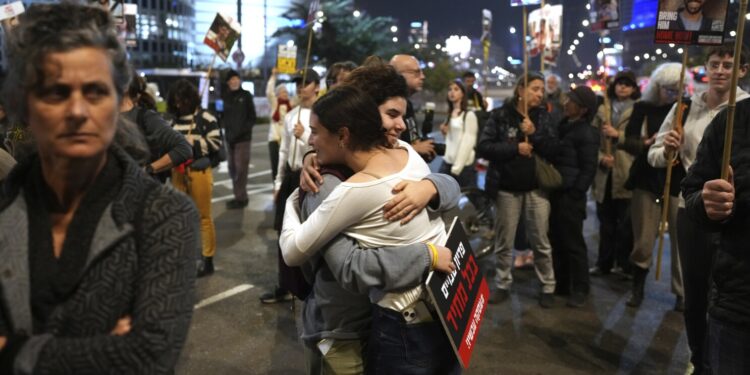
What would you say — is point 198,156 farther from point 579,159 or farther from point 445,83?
point 445,83

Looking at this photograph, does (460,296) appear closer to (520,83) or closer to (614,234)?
(520,83)

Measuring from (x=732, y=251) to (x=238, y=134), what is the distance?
812 cm

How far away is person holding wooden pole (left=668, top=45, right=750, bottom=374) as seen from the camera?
3.78 meters

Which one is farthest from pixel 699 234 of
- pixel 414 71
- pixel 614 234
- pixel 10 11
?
pixel 10 11

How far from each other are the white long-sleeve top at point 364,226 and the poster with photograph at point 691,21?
1935mm

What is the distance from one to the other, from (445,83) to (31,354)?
48.6 m

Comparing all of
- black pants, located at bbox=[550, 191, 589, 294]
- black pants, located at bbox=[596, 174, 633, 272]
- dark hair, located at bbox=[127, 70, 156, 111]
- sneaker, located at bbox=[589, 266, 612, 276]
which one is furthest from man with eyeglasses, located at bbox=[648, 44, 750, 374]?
dark hair, located at bbox=[127, 70, 156, 111]

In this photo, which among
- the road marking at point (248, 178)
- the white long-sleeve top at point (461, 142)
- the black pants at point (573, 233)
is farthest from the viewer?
the road marking at point (248, 178)

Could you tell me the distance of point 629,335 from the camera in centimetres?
503

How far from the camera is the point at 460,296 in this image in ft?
8.48

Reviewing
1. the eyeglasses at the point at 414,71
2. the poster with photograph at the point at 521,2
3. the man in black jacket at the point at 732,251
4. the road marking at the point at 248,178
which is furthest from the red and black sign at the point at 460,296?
the road marking at the point at 248,178

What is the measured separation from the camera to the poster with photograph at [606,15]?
7168 mm

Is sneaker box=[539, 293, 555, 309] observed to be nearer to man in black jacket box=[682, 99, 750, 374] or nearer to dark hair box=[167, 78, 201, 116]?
man in black jacket box=[682, 99, 750, 374]

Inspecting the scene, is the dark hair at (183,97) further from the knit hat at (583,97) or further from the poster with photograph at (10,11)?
the knit hat at (583,97)
